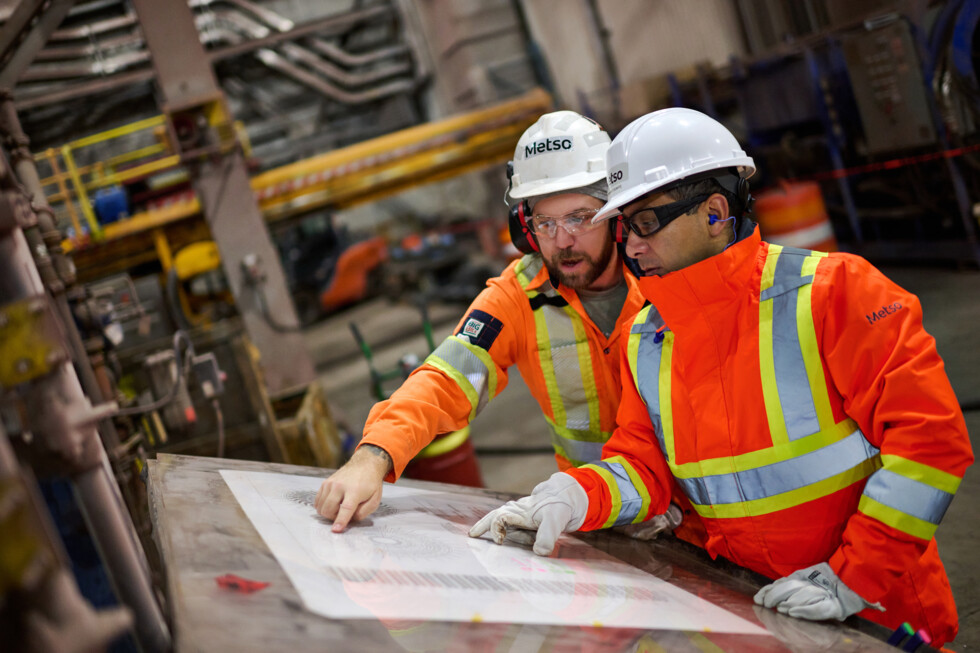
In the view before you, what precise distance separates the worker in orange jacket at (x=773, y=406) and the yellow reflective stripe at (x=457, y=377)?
0.54 metres

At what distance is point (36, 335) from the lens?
2.86ft

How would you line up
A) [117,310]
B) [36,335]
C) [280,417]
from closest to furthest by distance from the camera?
[36,335], [117,310], [280,417]

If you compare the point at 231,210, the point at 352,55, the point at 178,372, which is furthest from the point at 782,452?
the point at 352,55

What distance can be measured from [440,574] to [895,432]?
948mm

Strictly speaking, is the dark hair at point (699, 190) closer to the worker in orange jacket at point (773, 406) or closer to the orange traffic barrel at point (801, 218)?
the worker in orange jacket at point (773, 406)

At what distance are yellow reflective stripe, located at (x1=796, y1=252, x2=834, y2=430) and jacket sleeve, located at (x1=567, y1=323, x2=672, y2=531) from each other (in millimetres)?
433

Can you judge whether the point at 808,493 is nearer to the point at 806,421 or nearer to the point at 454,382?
the point at 806,421

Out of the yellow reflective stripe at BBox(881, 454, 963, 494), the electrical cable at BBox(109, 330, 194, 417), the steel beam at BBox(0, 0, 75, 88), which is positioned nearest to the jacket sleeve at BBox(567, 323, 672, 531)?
the yellow reflective stripe at BBox(881, 454, 963, 494)

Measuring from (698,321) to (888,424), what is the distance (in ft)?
1.44

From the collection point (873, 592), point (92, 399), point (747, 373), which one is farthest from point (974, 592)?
point (92, 399)

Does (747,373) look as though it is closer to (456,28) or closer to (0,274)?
(0,274)

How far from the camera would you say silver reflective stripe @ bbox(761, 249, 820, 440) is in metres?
1.58

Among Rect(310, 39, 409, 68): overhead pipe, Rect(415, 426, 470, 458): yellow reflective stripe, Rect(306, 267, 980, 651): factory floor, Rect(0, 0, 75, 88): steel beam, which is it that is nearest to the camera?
Rect(306, 267, 980, 651): factory floor

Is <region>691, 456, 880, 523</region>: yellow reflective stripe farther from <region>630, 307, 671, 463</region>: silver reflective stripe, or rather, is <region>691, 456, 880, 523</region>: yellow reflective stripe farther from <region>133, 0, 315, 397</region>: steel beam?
<region>133, 0, 315, 397</region>: steel beam
